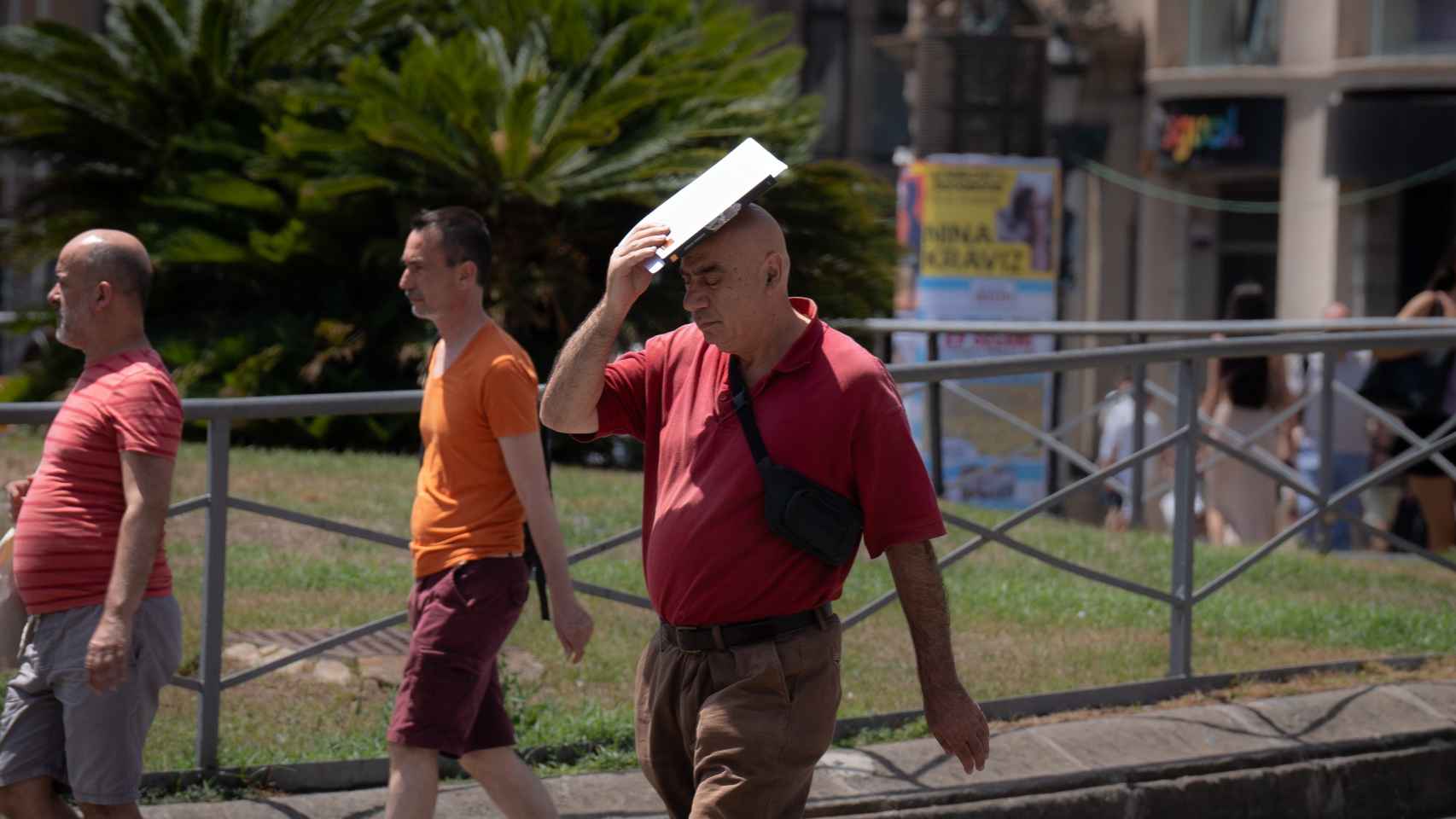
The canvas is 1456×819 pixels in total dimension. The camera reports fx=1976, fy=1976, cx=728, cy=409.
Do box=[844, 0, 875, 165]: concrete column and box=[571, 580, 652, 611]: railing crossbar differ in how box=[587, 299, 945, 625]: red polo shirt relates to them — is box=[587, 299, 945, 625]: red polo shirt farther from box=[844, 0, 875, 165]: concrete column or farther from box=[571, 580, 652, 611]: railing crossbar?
box=[844, 0, 875, 165]: concrete column

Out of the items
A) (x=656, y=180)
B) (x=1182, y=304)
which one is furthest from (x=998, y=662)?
(x=1182, y=304)

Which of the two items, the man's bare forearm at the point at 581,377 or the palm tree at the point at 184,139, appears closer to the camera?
the man's bare forearm at the point at 581,377

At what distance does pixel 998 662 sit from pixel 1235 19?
2209cm

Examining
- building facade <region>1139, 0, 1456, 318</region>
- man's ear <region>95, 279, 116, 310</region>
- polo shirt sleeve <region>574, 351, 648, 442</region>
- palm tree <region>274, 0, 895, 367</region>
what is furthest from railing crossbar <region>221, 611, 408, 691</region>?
building facade <region>1139, 0, 1456, 318</region>

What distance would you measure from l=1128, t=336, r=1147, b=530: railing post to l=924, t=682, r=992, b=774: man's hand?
358 cm

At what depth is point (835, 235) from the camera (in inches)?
542

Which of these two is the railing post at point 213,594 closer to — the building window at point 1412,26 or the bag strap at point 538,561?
the bag strap at point 538,561

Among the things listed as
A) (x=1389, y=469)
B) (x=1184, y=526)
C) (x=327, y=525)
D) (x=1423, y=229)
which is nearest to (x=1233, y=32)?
(x=1423, y=229)

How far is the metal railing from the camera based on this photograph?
5738 mm

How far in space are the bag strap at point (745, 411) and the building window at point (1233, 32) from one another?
23970mm

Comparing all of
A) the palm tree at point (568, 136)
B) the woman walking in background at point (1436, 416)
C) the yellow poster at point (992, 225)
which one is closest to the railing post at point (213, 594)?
the woman walking in background at point (1436, 416)

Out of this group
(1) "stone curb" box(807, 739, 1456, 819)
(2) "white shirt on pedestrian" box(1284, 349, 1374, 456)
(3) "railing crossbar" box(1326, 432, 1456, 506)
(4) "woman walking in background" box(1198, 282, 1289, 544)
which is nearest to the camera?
(1) "stone curb" box(807, 739, 1456, 819)

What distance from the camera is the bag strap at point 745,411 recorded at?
381 centimetres

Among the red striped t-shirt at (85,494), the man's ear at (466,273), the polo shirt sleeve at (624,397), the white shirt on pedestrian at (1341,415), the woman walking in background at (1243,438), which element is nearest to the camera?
the polo shirt sleeve at (624,397)
